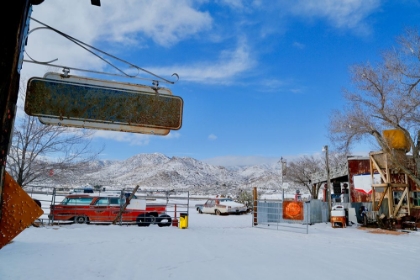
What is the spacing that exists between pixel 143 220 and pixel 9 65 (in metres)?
14.9

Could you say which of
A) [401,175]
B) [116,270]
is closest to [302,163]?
[401,175]

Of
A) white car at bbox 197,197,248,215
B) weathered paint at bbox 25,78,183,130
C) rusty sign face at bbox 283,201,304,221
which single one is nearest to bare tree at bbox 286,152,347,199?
white car at bbox 197,197,248,215

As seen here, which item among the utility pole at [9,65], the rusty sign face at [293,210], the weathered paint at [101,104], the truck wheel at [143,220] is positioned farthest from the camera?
the rusty sign face at [293,210]

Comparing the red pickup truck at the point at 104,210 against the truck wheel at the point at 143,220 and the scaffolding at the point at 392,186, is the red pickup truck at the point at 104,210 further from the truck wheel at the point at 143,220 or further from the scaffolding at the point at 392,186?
the scaffolding at the point at 392,186

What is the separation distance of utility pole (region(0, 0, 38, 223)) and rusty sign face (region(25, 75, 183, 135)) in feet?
1.92

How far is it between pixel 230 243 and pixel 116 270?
4927 millimetres

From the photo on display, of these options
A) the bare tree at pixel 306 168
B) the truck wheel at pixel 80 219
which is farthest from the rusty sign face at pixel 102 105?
the bare tree at pixel 306 168

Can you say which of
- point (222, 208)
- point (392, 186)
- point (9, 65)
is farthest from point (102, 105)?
point (222, 208)

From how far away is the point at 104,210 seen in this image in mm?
15398

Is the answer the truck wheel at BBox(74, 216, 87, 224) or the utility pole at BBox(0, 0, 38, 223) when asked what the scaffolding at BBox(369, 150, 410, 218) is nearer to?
the truck wheel at BBox(74, 216, 87, 224)

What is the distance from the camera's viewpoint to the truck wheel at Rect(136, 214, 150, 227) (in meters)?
15.4

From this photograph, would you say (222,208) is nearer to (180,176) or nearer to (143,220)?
(143,220)

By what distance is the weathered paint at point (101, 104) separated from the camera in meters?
2.58

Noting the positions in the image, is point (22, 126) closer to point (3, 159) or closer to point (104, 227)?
point (104, 227)
